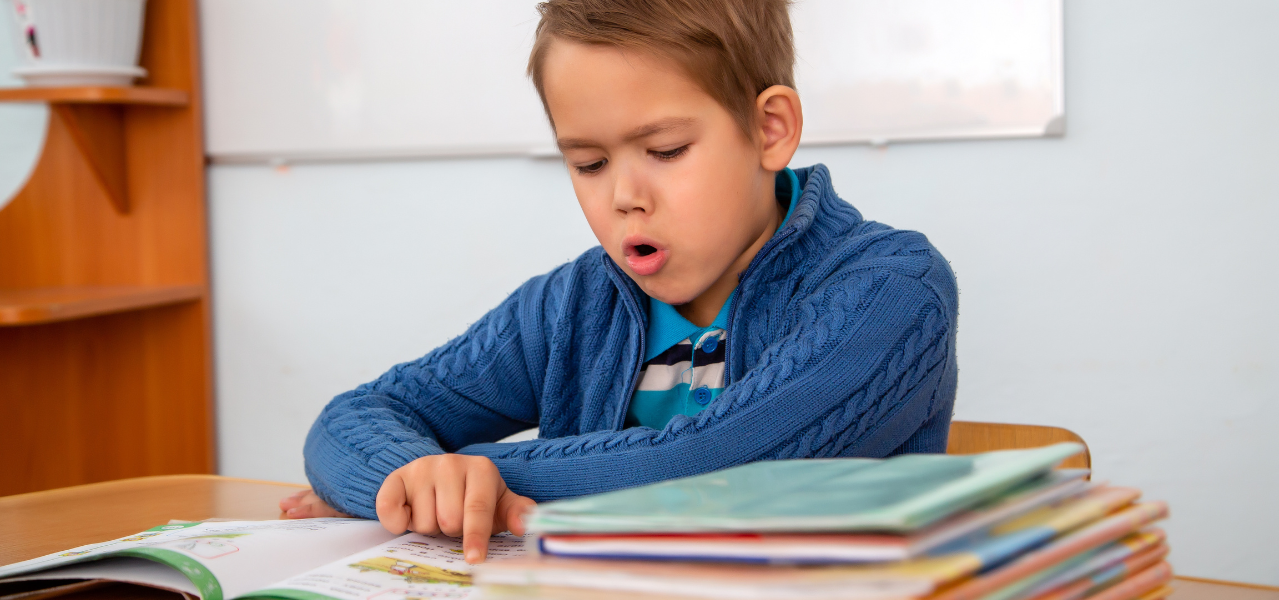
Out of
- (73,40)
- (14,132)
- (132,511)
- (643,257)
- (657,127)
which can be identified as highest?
(73,40)

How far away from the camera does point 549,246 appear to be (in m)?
1.78

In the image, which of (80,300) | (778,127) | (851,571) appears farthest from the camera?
(80,300)

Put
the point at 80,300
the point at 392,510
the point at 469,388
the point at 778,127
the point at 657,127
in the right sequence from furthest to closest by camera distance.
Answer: the point at 80,300 < the point at 469,388 < the point at 778,127 < the point at 657,127 < the point at 392,510

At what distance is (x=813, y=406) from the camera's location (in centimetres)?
64

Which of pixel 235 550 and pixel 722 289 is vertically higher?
pixel 722 289

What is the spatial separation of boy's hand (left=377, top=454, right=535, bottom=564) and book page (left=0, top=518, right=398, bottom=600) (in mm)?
24

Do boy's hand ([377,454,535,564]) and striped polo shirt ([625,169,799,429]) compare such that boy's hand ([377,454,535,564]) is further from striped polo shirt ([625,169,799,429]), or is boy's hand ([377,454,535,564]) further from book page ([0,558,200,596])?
striped polo shirt ([625,169,799,429])

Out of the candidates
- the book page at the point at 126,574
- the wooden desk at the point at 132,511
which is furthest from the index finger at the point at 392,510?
the wooden desk at the point at 132,511

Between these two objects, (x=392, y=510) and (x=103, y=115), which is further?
(x=103, y=115)

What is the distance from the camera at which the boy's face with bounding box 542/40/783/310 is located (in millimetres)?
Answer: 747

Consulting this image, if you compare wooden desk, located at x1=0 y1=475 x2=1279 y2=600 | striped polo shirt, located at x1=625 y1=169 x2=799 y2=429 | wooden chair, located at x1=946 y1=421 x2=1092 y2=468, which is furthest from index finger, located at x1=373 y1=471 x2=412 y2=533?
wooden chair, located at x1=946 y1=421 x2=1092 y2=468

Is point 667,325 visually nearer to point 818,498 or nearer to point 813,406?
point 813,406

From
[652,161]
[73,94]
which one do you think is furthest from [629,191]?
[73,94]

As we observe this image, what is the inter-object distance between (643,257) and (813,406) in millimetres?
221
